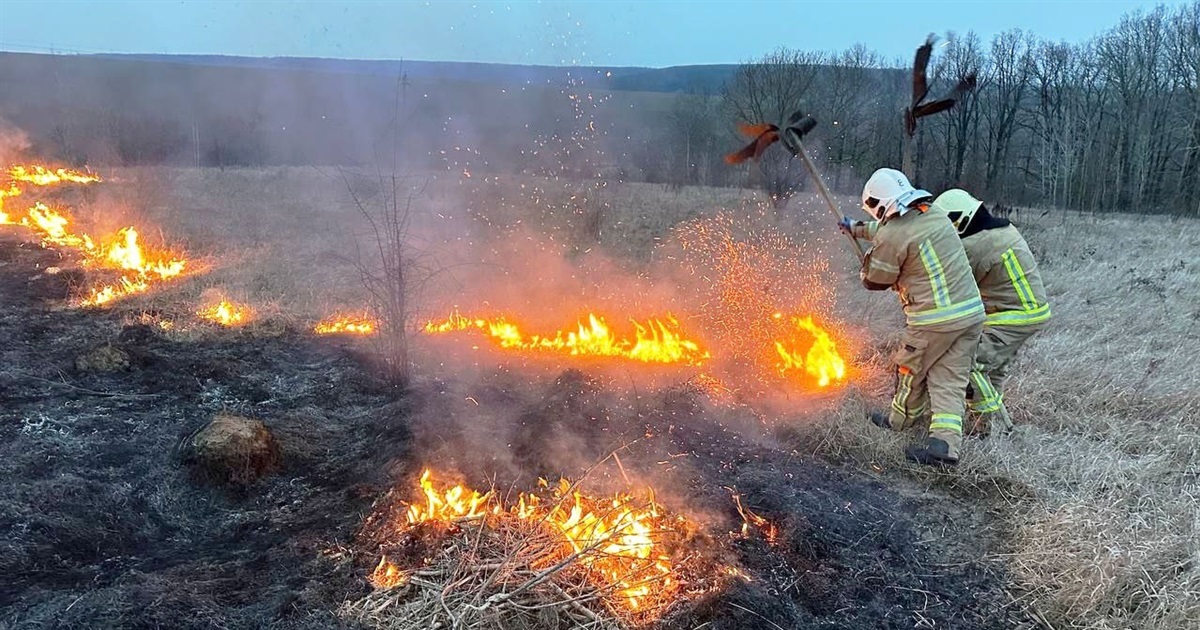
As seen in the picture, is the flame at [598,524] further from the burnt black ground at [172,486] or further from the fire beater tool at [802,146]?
the fire beater tool at [802,146]

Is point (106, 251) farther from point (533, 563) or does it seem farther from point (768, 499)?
point (768, 499)

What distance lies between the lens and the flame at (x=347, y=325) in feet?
26.7

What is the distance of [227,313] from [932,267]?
813 cm

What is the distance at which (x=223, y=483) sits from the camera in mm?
4461

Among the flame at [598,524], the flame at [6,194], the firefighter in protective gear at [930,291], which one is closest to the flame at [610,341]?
the firefighter in protective gear at [930,291]

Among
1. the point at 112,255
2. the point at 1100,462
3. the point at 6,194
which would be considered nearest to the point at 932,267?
the point at 1100,462

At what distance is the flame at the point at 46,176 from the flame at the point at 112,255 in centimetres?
342

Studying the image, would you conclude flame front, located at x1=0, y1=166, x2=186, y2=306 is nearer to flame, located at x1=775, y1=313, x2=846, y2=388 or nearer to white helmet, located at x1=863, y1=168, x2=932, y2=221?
flame, located at x1=775, y1=313, x2=846, y2=388

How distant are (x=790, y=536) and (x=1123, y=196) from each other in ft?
128

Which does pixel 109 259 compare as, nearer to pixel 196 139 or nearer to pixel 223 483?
pixel 223 483

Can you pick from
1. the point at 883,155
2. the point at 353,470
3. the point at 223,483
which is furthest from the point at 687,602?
the point at 883,155

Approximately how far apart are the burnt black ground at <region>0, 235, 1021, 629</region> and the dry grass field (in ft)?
0.18

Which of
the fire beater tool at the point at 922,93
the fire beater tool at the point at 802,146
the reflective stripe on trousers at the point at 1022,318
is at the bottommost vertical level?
the reflective stripe on trousers at the point at 1022,318

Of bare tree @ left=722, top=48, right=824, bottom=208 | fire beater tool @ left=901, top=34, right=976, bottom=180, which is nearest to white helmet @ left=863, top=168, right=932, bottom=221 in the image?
fire beater tool @ left=901, top=34, right=976, bottom=180
